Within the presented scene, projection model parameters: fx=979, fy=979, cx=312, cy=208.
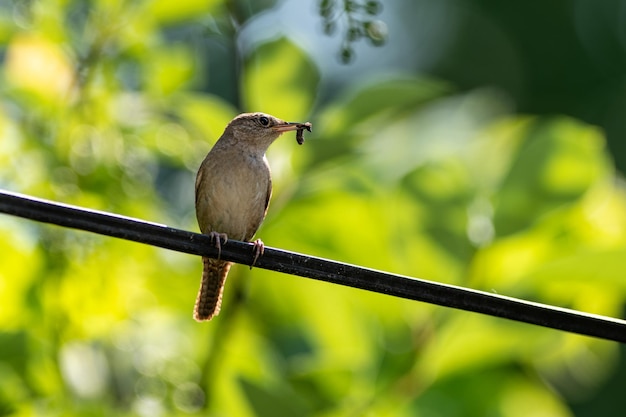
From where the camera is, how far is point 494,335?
3.13 m

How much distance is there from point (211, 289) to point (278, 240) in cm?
29

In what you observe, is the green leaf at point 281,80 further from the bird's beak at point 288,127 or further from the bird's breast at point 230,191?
the bird's breast at point 230,191

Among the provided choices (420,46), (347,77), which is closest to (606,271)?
(347,77)

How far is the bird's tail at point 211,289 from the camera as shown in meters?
3.34

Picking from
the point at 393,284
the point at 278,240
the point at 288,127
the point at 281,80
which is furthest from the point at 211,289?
the point at 393,284

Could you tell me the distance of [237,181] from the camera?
401cm

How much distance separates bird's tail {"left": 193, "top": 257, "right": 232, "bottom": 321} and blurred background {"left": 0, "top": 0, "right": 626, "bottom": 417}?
0.21ft

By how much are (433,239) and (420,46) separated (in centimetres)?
1350

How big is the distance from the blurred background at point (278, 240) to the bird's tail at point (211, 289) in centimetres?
7

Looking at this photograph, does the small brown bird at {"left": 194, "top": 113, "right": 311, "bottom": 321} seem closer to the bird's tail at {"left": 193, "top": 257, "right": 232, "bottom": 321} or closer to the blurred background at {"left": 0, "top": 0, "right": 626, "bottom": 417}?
the blurred background at {"left": 0, "top": 0, "right": 626, "bottom": 417}

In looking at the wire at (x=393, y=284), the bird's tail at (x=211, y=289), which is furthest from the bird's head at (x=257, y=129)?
the wire at (x=393, y=284)

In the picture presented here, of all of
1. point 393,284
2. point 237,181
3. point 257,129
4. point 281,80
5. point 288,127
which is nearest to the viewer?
point 393,284

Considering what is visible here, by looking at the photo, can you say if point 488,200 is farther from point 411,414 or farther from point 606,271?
point 411,414

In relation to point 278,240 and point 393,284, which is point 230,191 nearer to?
point 278,240
